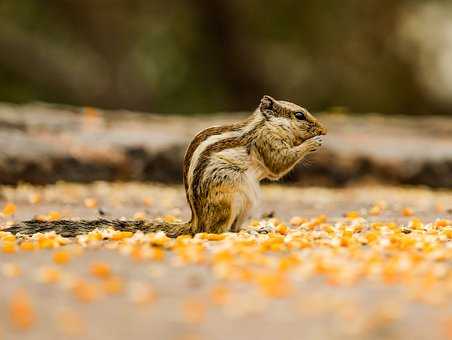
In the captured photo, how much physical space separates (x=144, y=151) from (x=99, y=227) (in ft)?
17.3

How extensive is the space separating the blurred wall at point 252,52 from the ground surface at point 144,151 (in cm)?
820

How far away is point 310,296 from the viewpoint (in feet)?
10.9

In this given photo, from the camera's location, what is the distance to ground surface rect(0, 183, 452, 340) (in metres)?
2.94

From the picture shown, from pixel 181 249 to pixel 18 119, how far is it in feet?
22.9

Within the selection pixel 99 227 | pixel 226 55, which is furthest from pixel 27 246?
pixel 226 55

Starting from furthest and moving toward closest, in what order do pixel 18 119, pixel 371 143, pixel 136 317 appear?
pixel 371 143 → pixel 18 119 → pixel 136 317

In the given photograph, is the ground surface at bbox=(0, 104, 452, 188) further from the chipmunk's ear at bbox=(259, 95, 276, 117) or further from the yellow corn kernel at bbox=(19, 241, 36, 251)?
the yellow corn kernel at bbox=(19, 241, 36, 251)

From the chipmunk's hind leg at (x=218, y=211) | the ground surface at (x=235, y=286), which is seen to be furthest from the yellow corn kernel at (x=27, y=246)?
the chipmunk's hind leg at (x=218, y=211)

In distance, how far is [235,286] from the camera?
3.48 metres

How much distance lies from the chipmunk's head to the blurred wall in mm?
14386

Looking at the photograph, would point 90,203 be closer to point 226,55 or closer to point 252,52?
point 226,55

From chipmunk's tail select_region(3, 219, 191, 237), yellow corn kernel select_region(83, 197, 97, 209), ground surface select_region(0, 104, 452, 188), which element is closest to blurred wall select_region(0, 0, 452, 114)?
ground surface select_region(0, 104, 452, 188)

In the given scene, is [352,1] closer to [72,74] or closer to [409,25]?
[409,25]

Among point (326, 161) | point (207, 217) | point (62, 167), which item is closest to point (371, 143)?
→ point (326, 161)
